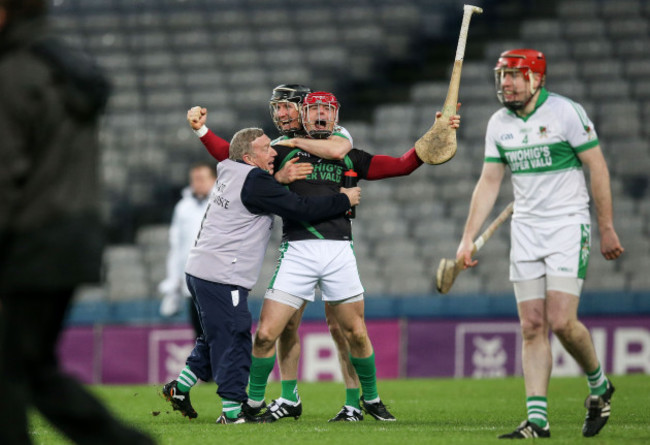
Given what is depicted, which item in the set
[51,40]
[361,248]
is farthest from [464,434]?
[361,248]

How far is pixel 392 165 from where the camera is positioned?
6.70 metres

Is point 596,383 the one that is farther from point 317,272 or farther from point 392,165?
point 392,165

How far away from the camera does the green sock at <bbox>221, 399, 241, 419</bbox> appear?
21.2 ft

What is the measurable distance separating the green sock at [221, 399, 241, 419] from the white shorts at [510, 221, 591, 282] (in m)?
1.93

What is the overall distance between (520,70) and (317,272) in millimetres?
1760

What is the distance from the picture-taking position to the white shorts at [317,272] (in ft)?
21.2

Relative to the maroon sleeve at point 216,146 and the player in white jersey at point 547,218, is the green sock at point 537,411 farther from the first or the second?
the maroon sleeve at point 216,146

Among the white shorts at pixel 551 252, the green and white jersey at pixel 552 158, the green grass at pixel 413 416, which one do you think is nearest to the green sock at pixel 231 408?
the green grass at pixel 413 416

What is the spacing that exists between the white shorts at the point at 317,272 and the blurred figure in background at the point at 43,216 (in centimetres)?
282

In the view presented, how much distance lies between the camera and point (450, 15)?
56.2 feet

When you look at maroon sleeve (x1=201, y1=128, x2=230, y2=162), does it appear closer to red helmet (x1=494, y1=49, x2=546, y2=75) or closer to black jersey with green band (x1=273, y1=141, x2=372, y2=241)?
black jersey with green band (x1=273, y1=141, x2=372, y2=241)

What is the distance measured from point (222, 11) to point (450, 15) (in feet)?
12.5

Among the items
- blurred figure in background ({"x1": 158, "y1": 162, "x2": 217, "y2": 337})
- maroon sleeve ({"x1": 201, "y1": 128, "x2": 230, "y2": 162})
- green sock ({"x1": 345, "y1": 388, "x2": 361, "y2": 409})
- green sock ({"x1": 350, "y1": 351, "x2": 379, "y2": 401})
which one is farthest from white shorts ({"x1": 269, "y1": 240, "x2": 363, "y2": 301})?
blurred figure in background ({"x1": 158, "y1": 162, "x2": 217, "y2": 337})

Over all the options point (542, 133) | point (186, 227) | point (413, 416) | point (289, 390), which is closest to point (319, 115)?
point (542, 133)
